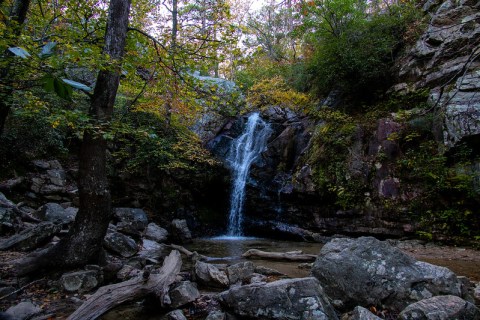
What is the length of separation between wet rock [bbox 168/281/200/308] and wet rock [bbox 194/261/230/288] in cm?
71

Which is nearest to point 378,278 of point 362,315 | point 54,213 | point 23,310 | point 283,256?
point 362,315

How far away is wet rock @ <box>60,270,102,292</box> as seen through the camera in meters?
4.06

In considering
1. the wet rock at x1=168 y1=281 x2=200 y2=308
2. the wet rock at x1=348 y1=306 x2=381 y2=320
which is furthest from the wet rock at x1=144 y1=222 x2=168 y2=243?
the wet rock at x1=348 y1=306 x2=381 y2=320

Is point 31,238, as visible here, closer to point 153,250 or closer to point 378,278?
point 153,250

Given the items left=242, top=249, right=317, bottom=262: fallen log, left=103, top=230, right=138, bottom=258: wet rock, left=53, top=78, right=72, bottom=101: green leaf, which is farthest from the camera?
left=242, top=249, right=317, bottom=262: fallen log

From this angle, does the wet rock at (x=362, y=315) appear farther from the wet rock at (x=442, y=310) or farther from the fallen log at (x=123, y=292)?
the fallen log at (x=123, y=292)

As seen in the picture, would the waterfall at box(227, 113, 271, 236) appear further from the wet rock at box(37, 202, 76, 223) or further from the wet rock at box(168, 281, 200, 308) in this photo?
the wet rock at box(168, 281, 200, 308)

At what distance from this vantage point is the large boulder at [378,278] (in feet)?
10.6

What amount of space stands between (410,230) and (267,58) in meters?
15.3

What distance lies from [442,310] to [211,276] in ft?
10.7

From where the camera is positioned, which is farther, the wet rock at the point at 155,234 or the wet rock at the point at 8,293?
the wet rock at the point at 155,234

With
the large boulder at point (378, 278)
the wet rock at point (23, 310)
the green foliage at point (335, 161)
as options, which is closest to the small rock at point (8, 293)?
the wet rock at point (23, 310)

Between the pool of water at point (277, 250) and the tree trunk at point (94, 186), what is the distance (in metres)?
2.99

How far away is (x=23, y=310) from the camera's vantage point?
332 centimetres
